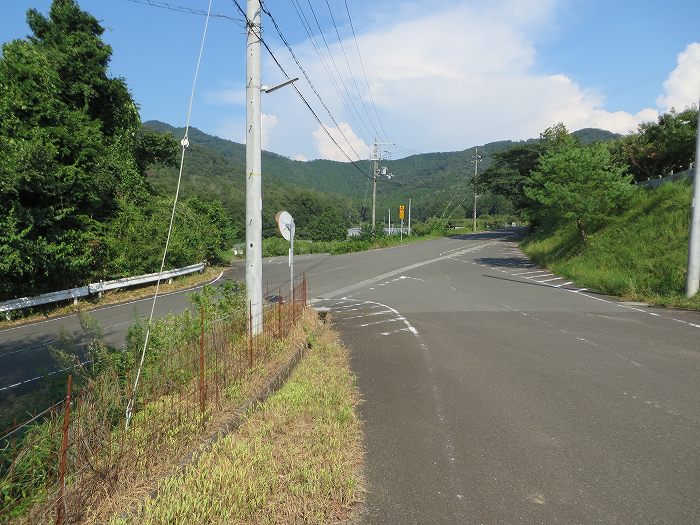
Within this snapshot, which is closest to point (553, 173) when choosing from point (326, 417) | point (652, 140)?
point (652, 140)

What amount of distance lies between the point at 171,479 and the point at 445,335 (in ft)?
24.0

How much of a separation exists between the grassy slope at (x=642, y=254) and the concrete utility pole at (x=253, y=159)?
38.1ft

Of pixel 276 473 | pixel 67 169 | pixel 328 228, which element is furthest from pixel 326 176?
pixel 276 473

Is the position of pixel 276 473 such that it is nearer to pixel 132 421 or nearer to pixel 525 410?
pixel 132 421

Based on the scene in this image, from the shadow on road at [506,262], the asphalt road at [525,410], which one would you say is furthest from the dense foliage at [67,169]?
the shadow on road at [506,262]

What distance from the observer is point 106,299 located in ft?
57.7

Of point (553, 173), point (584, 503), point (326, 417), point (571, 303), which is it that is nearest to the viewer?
point (584, 503)

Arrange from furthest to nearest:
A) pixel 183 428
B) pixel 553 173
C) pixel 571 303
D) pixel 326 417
Answer: pixel 553 173 → pixel 571 303 → pixel 326 417 → pixel 183 428

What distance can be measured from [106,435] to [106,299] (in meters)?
16.0

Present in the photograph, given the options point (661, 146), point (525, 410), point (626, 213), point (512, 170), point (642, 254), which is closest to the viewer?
point (525, 410)

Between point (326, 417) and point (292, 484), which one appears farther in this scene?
point (326, 417)

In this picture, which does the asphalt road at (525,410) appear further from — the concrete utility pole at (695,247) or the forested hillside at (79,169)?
the forested hillside at (79,169)

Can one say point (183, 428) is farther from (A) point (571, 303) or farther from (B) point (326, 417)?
(A) point (571, 303)

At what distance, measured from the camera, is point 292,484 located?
3580mm
